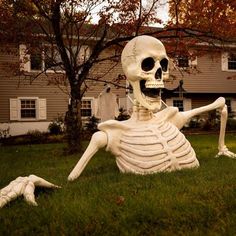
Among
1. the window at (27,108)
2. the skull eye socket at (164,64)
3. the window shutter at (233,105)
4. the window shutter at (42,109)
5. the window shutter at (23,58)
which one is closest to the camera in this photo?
the skull eye socket at (164,64)

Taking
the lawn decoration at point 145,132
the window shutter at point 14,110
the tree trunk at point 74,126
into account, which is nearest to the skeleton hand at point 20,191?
the lawn decoration at point 145,132

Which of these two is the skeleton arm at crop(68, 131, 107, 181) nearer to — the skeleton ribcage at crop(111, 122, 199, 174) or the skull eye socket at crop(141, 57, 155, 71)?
the skeleton ribcage at crop(111, 122, 199, 174)

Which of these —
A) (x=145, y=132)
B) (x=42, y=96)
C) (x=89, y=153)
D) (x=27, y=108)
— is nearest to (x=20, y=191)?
(x=89, y=153)

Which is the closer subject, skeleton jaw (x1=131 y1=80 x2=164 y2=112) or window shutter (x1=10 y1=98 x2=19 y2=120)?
skeleton jaw (x1=131 y1=80 x2=164 y2=112)

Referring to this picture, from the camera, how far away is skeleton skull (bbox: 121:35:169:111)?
6371mm

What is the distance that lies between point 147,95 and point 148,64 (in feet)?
1.44

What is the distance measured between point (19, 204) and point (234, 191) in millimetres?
2219

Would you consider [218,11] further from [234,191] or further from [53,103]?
[53,103]

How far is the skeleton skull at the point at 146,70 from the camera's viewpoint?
6371 millimetres

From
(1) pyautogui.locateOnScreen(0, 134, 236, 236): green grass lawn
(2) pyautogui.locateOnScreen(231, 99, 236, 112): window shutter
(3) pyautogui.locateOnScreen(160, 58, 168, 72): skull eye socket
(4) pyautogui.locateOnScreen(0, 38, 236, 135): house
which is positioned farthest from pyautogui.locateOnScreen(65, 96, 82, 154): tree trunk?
(2) pyautogui.locateOnScreen(231, 99, 236, 112): window shutter

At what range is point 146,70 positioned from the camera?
255 inches

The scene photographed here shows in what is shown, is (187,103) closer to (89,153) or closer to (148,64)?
(148,64)

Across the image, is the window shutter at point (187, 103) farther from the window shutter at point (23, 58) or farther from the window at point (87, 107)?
the window shutter at point (23, 58)

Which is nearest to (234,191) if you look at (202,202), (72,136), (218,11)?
(202,202)
